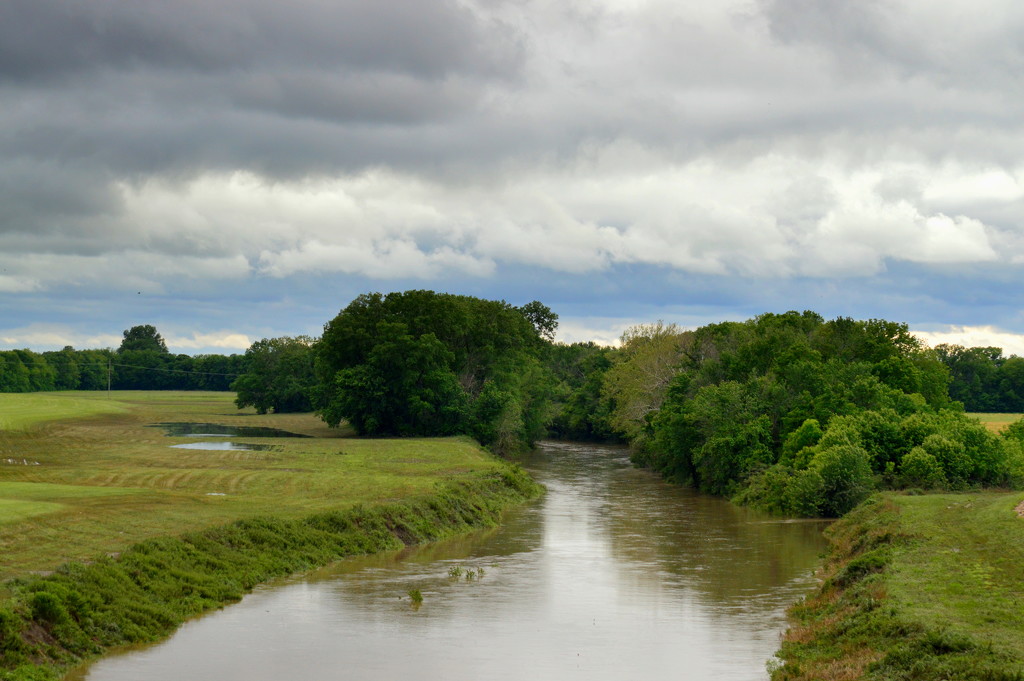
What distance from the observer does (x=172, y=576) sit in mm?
34375

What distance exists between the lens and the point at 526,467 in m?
95.6

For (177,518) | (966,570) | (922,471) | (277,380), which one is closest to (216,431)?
(277,380)

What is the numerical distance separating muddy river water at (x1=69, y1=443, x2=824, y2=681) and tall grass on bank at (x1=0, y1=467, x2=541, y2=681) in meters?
0.91

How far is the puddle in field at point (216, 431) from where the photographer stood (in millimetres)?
106650

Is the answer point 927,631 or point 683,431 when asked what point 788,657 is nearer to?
point 927,631

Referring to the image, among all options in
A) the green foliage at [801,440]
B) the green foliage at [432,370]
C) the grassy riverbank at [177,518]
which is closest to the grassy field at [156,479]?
the grassy riverbank at [177,518]

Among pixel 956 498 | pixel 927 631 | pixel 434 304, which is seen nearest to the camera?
pixel 927 631

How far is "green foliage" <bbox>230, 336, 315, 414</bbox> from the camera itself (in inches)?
6127

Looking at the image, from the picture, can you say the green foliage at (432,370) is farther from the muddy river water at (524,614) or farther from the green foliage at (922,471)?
the muddy river water at (524,614)

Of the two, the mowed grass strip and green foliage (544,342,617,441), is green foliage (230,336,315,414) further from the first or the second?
the mowed grass strip

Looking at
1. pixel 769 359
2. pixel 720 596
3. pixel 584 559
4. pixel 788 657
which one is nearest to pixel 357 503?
pixel 584 559

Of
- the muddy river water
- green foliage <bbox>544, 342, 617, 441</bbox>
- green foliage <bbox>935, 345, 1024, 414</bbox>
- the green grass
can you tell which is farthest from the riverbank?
green foliage <bbox>935, 345, 1024, 414</bbox>

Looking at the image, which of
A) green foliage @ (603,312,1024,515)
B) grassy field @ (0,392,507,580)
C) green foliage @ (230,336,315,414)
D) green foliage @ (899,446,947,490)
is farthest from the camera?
green foliage @ (230,336,315,414)

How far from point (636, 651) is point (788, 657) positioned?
4450 millimetres
